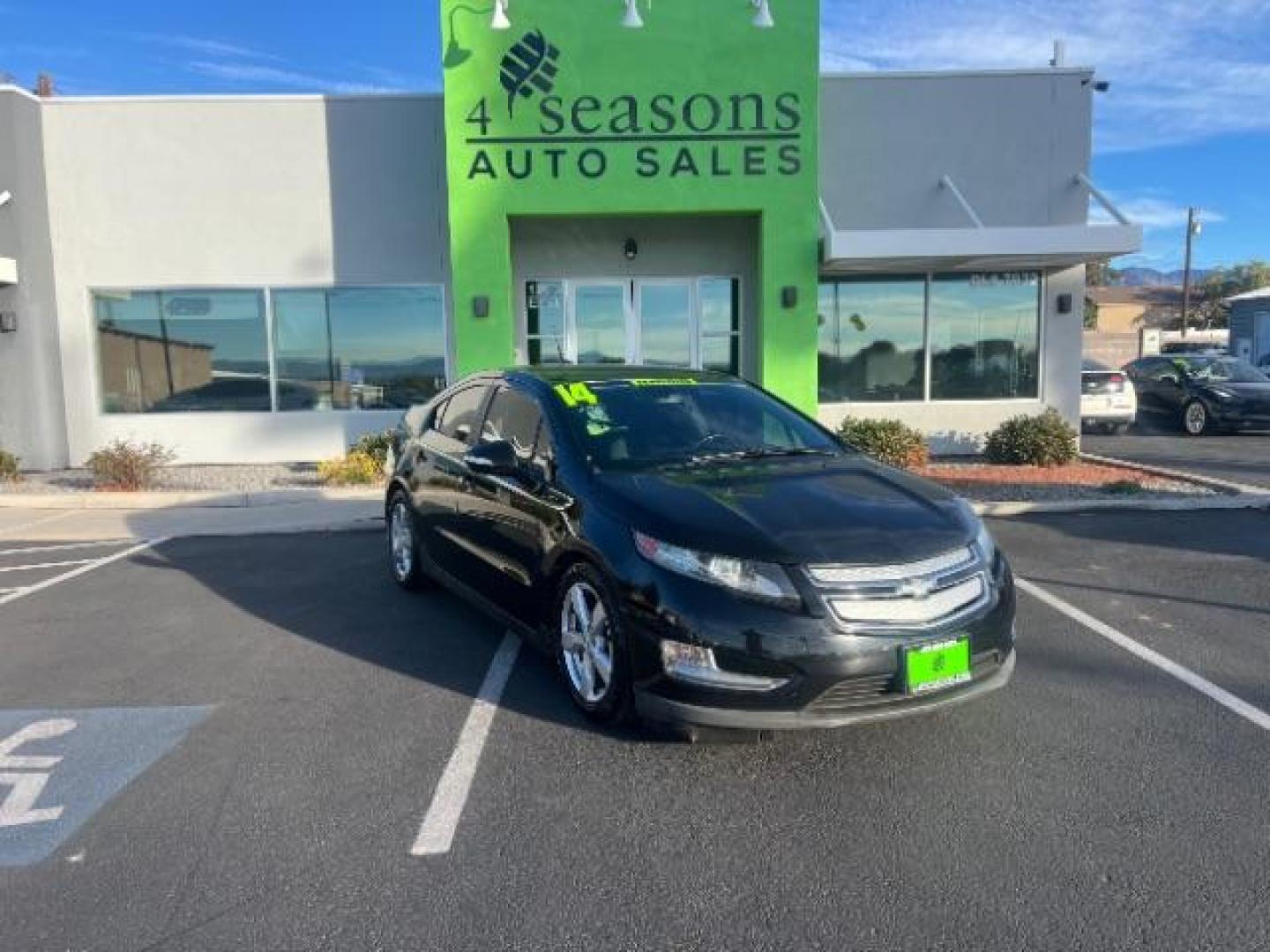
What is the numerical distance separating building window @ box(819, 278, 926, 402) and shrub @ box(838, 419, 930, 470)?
1.78 metres

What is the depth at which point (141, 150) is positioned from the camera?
1274 cm

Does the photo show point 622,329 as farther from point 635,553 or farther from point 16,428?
point 635,553

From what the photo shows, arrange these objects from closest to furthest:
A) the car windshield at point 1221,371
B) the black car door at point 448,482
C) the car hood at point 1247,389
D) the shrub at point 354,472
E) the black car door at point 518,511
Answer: the black car door at point 518,511, the black car door at point 448,482, the shrub at point 354,472, the car hood at point 1247,389, the car windshield at point 1221,371

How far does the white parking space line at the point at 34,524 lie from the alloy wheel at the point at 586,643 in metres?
7.53

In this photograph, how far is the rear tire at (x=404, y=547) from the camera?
254 inches

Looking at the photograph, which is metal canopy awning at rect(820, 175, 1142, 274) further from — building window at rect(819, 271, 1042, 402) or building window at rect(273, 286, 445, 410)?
building window at rect(273, 286, 445, 410)

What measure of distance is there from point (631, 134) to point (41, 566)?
8.04 meters

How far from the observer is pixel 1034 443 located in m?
11.7

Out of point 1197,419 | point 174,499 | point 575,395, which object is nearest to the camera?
point 575,395

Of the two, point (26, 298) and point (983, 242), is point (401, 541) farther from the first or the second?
point (26, 298)

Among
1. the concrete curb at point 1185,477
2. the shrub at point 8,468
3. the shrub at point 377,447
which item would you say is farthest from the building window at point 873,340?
the shrub at point 8,468

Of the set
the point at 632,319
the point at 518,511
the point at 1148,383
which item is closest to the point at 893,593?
the point at 518,511

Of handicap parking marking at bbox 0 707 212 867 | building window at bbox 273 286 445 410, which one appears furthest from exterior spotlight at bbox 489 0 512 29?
handicap parking marking at bbox 0 707 212 867

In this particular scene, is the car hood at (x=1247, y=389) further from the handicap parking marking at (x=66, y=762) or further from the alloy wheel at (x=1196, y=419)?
the handicap parking marking at (x=66, y=762)
